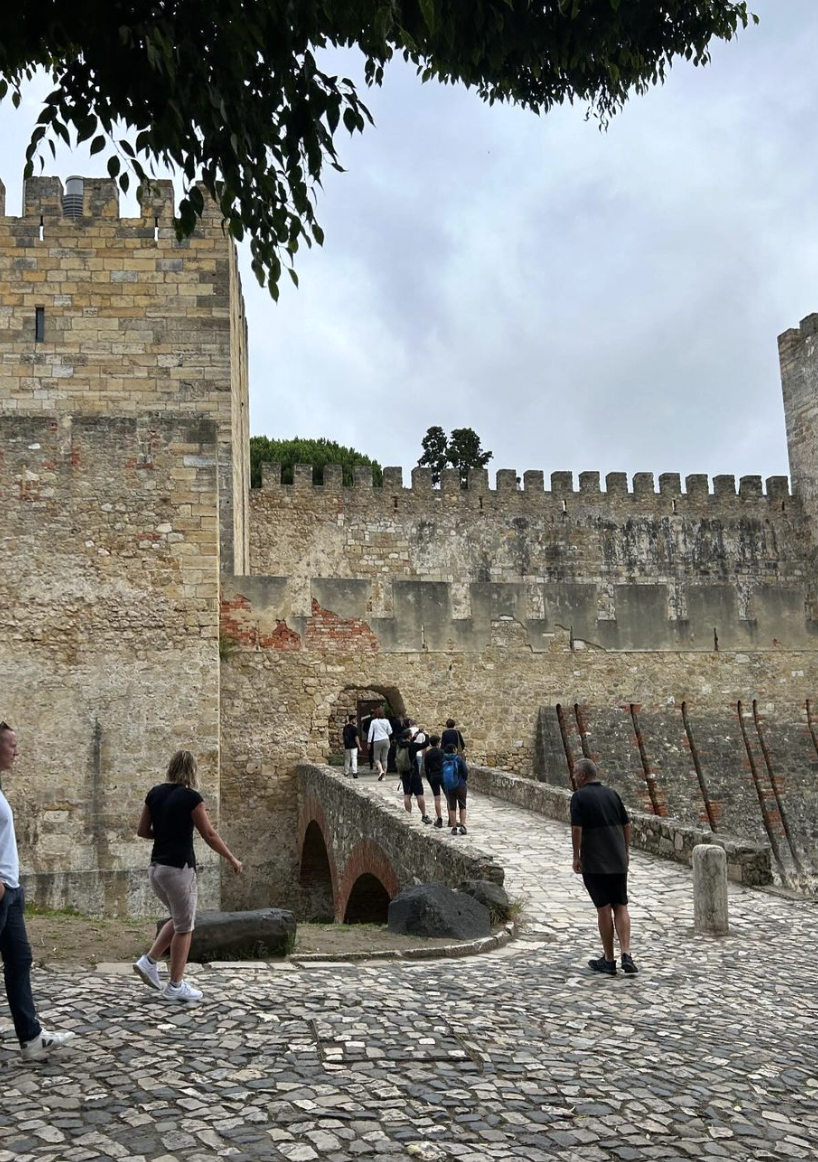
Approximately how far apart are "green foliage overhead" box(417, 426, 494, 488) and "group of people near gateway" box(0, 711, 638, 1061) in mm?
36219

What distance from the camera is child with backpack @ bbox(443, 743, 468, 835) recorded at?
1028 centimetres

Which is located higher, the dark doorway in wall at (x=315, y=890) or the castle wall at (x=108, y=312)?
the castle wall at (x=108, y=312)

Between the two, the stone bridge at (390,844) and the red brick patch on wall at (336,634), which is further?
the red brick patch on wall at (336,634)

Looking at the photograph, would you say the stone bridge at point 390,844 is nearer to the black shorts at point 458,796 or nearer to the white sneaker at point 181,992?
the black shorts at point 458,796

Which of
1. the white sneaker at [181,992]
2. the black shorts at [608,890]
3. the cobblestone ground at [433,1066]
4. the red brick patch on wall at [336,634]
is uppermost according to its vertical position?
the red brick patch on wall at [336,634]

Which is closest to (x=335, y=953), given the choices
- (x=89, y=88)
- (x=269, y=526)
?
(x=89, y=88)

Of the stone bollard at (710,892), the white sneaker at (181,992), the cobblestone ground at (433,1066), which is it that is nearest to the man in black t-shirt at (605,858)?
the cobblestone ground at (433,1066)

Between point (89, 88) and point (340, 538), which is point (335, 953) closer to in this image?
point (89, 88)

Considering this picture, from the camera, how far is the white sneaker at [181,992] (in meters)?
4.95

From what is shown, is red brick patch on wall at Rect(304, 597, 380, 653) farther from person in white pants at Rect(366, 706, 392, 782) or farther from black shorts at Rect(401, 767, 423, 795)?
black shorts at Rect(401, 767, 423, 795)

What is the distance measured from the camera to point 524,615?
53.8 feet

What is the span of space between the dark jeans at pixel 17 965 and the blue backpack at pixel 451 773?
245 inches

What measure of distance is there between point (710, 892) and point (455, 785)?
3595mm

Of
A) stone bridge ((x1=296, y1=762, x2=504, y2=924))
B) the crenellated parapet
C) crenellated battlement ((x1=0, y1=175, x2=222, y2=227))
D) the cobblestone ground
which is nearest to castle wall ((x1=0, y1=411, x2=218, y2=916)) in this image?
stone bridge ((x1=296, y1=762, x2=504, y2=924))
